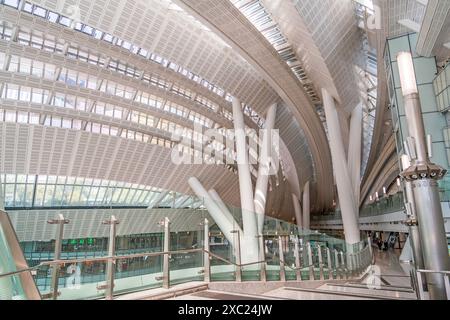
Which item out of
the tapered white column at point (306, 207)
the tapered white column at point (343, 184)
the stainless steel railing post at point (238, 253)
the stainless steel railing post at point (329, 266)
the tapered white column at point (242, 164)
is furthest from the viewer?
the tapered white column at point (306, 207)

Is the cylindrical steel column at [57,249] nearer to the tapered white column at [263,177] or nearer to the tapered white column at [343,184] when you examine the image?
the tapered white column at [263,177]

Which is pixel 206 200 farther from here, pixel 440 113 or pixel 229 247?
pixel 440 113

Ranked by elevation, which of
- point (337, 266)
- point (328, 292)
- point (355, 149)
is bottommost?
point (337, 266)

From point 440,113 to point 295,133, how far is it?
19210 mm

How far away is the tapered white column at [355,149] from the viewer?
25.1 m

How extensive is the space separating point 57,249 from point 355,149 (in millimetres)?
24169

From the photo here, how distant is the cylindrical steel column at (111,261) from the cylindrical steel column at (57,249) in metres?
0.79

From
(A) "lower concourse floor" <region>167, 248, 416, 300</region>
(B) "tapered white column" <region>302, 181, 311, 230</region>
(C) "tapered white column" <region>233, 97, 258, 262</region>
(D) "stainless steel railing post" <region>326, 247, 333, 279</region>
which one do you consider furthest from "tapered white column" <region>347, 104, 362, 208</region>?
(B) "tapered white column" <region>302, 181, 311, 230</region>

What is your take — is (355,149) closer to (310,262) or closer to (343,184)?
(343,184)

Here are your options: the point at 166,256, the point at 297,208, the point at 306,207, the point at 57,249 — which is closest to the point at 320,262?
the point at 166,256

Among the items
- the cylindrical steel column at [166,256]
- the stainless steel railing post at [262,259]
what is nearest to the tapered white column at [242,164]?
the stainless steel railing post at [262,259]

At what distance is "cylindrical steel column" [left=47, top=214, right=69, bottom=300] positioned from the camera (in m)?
4.65

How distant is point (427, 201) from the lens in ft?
9.93
